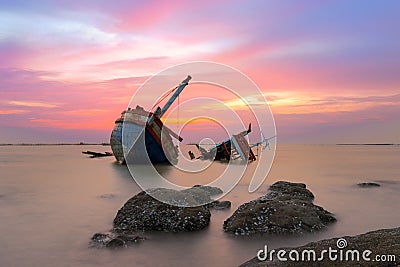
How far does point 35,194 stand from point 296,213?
16.4m

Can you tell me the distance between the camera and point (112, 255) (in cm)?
920

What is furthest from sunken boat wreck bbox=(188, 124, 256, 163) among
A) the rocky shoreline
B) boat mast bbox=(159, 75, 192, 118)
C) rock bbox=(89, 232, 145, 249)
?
rock bbox=(89, 232, 145, 249)

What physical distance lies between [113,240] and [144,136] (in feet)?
95.3

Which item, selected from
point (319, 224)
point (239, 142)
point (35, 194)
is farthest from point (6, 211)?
point (239, 142)

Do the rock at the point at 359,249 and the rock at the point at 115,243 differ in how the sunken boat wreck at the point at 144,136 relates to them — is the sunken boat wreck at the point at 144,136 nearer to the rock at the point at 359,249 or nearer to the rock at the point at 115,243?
the rock at the point at 115,243

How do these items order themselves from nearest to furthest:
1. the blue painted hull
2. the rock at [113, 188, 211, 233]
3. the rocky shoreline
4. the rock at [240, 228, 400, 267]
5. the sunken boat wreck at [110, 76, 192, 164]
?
the rock at [240, 228, 400, 267] < the rocky shoreline < the rock at [113, 188, 211, 233] < the sunken boat wreck at [110, 76, 192, 164] < the blue painted hull

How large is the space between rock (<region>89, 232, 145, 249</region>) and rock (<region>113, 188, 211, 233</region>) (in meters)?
0.65

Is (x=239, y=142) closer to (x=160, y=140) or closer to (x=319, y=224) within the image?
(x=160, y=140)

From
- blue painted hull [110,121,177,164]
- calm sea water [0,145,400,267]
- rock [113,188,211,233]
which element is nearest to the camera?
calm sea water [0,145,400,267]

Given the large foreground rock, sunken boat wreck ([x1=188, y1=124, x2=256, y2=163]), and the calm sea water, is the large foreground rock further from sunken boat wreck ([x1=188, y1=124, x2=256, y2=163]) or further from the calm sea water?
sunken boat wreck ([x1=188, y1=124, x2=256, y2=163])
